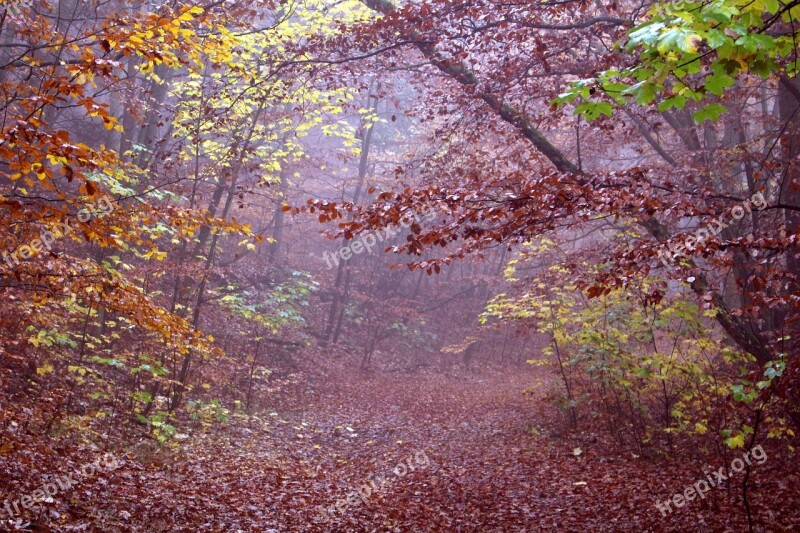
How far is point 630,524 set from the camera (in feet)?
21.3

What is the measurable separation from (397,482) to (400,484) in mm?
111

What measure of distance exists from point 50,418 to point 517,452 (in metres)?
7.33

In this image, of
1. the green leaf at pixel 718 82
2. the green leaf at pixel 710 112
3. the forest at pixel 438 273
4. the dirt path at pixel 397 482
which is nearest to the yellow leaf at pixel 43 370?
the forest at pixel 438 273

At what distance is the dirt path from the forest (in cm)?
6

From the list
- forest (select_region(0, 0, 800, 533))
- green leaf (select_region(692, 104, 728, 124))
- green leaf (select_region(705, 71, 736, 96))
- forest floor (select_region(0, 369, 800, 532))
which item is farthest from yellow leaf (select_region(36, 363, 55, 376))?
green leaf (select_region(705, 71, 736, 96))

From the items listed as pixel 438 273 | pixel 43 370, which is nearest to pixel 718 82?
pixel 438 273

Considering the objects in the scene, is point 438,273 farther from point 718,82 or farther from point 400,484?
point 400,484

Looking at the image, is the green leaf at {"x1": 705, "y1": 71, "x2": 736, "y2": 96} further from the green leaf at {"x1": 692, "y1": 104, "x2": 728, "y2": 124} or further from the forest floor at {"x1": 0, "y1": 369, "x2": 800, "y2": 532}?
the forest floor at {"x1": 0, "y1": 369, "x2": 800, "y2": 532}

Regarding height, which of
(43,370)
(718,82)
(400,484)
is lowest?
(400,484)

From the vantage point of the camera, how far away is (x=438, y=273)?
6207 mm

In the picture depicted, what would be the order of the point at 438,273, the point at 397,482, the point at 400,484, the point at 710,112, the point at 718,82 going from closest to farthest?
the point at 718,82
the point at 710,112
the point at 438,273
the point at 400,484
the point at 397,482

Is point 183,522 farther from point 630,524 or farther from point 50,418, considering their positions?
point 630,524

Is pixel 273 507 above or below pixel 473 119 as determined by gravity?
below

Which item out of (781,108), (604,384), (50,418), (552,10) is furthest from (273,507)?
(781,108)
